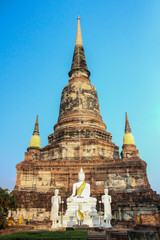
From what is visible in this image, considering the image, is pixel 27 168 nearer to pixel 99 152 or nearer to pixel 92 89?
pixel 99 152

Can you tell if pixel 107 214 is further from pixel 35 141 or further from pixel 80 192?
pixel 35 141

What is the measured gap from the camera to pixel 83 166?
22141 millimetres

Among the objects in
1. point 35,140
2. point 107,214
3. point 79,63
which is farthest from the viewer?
point 79,63

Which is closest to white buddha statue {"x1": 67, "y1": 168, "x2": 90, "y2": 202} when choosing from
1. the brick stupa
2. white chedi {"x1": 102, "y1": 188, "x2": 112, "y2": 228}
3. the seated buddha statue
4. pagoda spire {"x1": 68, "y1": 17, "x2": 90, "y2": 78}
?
the seated buddha statue

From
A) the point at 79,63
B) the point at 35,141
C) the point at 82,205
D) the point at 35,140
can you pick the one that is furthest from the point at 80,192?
the point at 79,63

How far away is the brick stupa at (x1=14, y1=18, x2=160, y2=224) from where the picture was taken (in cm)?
1886

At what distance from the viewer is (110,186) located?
21.0 meters

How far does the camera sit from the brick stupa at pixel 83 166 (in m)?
18.9

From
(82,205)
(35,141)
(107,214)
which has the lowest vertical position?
(107,214)

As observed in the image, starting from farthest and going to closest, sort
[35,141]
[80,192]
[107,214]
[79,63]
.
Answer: [79,63] < [35,141] < [80,192] < [107,214]

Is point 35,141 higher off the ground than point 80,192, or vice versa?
point 35,141

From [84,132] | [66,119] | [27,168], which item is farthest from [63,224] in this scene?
[66,119]

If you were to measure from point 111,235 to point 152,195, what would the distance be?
11.7m

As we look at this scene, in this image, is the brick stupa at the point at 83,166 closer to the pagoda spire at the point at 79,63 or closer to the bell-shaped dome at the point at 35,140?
the bell-shaped dome at the point at 35,140
